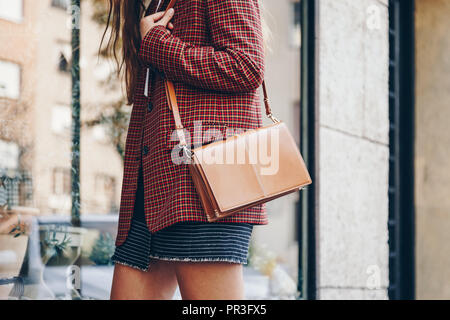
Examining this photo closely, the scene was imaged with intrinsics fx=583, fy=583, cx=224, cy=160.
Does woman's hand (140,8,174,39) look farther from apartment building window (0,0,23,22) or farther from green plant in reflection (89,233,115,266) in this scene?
green plant in reflection (89,233,115,266)

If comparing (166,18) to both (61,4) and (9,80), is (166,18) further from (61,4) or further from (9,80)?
(61,4)

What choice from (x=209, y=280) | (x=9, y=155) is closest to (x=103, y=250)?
(x=9, y=155)

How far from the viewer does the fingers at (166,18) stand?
217 centimetres

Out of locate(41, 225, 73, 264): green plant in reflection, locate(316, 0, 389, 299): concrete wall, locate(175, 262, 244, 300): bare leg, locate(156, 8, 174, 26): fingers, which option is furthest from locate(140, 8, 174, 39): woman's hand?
locate(316, 0, 389, 299): concrete wall

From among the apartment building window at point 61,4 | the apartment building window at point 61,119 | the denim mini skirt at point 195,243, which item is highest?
the apartment building window at point 61,4

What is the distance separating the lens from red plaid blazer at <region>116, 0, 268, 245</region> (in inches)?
80.0

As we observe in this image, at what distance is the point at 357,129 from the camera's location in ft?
15.0

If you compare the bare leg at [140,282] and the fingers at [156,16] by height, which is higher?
the fingers at [156,16]

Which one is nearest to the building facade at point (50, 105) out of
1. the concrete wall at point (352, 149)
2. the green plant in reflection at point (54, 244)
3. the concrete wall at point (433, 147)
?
the green plant in reflection at point (54, 244)

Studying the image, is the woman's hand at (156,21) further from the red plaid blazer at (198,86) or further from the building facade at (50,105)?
the building facade at (50,105)

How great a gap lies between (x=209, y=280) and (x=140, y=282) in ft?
1.06

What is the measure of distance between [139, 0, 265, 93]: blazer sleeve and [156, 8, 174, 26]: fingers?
49 millimetres

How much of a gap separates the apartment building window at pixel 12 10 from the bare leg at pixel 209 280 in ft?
6.36

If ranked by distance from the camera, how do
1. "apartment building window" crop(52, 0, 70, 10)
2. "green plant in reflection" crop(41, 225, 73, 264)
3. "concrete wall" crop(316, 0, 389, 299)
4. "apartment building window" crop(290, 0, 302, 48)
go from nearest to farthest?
"green plant in reflection" crop(41, 225, 73, 264) < "apartment building window" crop(52, 0, 70, 10) < "concrete wall" crop(316, 0, 389, 299) < "apartment building window" crop(290, 0, 302, 48)
